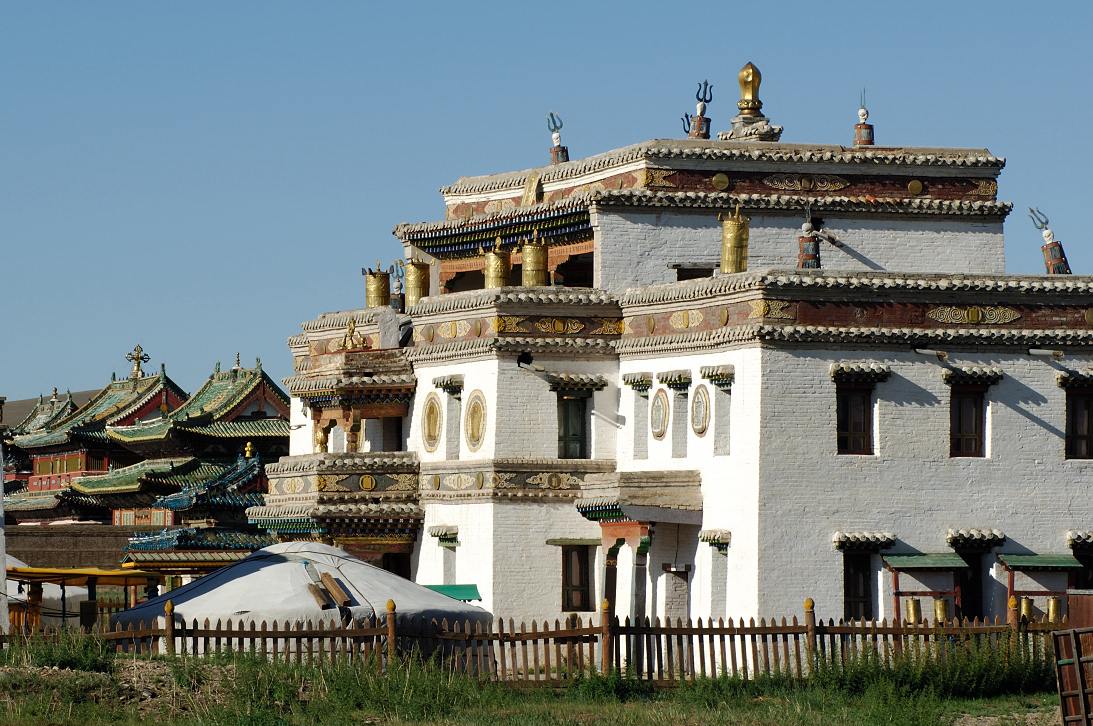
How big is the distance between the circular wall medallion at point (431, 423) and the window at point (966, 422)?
1042 cm

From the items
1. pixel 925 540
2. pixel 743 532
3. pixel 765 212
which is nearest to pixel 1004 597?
pixel 925 540

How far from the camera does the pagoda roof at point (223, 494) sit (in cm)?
5525

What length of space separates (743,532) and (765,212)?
8.69 meters

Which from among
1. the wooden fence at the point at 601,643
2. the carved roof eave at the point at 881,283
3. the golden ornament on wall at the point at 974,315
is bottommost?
the wooden fence at the point at 601,643

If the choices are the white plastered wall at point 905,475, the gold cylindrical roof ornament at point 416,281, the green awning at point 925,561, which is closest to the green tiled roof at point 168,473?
the gold cylindrical roof ornament at point 416,281

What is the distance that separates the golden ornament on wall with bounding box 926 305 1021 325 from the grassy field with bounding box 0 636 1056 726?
8.84 m

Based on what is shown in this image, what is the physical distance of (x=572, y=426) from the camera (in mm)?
36594

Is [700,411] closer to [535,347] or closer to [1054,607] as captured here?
[535,347]

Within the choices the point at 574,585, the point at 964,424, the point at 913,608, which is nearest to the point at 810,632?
the point at 913,608

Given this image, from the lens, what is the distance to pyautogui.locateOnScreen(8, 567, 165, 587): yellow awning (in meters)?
38.1

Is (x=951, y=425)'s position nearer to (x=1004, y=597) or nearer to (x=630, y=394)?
(x=1004, y=597)

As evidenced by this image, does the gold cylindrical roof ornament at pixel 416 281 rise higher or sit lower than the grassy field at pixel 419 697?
higher

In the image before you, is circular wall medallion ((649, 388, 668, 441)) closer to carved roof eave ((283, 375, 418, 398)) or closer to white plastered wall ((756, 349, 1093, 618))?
white plastered wall ((756, 349, 1093, 618))

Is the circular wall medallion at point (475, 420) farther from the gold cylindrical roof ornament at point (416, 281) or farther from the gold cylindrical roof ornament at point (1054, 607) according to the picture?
the gold cylindrical roof ornament at point (1054, 607)
